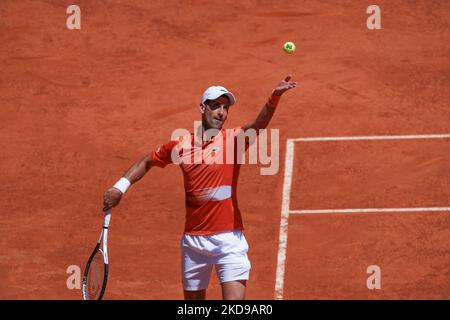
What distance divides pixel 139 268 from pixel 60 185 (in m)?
2.55

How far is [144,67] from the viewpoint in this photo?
18.1 m

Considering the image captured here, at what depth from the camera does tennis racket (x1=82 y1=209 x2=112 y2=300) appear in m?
9.49

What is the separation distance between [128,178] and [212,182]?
0.85 meters

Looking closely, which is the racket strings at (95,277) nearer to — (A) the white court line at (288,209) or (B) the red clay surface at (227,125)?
(B) the red clay surface at (227,125)

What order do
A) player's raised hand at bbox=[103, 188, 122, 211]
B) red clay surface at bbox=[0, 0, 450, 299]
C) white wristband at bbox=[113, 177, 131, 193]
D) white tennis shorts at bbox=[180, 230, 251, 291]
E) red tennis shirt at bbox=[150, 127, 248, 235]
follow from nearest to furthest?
1. white tennis shorts at bbox=[180, 230, 251, 291]
2. red tennis shirt at bbox=[150, 127, 248, 235]
3. player's raised hand at bbox=[103, 188, 122, 211]
4. white wristband at bbox=[113, 177, 131, 193]
5. red clay surface at bbox=[0, 0, 450, 299]

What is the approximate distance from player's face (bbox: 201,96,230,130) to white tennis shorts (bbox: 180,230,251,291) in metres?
1.02

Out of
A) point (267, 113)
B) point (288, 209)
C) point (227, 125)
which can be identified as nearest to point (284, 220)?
point (288, 209)

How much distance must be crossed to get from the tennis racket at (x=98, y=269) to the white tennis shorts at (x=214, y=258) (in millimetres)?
732

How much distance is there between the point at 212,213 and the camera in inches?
372

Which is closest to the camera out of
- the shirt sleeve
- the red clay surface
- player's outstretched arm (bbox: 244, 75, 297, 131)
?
player's outstretched arm (bbox: 244, 75, 297, 131)

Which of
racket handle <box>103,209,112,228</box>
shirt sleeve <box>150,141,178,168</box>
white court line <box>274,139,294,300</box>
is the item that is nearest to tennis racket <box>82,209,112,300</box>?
racket handle <box>103,209,112,228</box>

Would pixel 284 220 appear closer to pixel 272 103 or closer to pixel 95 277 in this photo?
pixel 95 277

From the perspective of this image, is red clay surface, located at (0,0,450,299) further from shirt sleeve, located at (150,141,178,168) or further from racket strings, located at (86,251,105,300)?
shirt sleeve, located at (150,141,178,168)

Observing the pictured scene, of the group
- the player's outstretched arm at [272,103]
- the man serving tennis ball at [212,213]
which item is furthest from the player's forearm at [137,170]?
the player's outstretched arm at [272,103]
